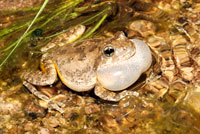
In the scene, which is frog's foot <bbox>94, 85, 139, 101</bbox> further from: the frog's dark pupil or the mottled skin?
the frog's dark pupil

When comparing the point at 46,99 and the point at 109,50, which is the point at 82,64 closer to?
the point at 109,50

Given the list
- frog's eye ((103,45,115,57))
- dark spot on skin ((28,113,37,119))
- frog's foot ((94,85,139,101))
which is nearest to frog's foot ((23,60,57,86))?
dark spot on skin ((28,113,37,119))

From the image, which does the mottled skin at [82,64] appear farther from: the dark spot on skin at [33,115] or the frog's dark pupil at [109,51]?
the dark spot on skin at [33,115]

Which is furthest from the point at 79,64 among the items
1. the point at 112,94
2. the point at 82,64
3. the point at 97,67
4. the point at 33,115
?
the point at 33,115

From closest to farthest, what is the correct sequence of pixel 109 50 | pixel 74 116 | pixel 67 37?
pixel 109 50 < pixel 74 116 < pixel 67 37

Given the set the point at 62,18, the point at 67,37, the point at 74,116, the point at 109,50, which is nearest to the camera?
the point at 109,50

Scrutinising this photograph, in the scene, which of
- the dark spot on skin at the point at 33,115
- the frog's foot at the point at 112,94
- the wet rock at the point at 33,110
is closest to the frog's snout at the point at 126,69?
the frog's foot at the point at 112,94

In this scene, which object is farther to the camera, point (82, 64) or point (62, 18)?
point (62, 18)
